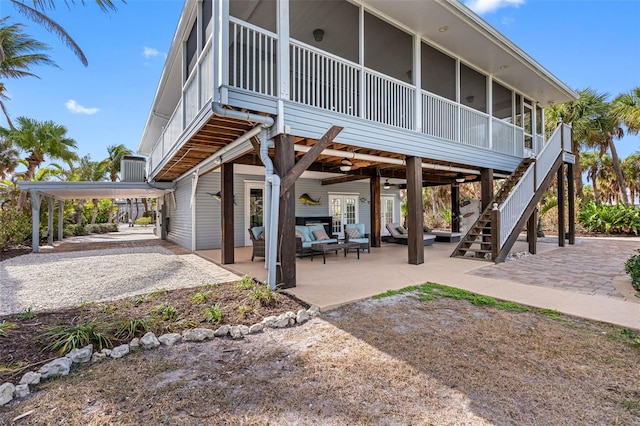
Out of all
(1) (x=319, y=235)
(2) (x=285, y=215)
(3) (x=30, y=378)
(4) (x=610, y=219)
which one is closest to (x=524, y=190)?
(1) (x=319, y=235)

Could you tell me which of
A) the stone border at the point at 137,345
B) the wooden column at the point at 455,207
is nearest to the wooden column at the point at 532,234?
the wooden column at the point at 455,207

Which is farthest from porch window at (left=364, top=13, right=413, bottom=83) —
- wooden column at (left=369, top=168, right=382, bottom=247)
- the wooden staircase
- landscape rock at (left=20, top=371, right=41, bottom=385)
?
landscape rock at (left=20, top=371, right=41, bottom=385)

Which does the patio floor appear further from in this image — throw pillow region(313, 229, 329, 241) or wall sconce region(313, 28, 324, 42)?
wall sconce region(313, 28, 324, 42)

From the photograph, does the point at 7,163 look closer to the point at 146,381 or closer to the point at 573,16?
the point at 146,381

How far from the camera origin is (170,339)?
3127 millimetres

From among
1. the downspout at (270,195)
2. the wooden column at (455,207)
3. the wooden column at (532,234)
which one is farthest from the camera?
the wooden column at (455,207)

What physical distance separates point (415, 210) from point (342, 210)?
21.6 ft

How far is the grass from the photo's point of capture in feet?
13.6

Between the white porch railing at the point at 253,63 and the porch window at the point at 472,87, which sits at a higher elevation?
the porch window at the point at 472,87

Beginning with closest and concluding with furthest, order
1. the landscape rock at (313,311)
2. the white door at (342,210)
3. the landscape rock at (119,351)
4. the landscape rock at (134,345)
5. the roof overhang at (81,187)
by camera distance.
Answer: the landscape rock at (119,351)
the landscape rock at (134,345)
the landscape rock at (313,311)
the roof overhang at (81,187)
the white door at (342,210)

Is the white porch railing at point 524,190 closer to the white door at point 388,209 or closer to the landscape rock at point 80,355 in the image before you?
the white door at point 388,209

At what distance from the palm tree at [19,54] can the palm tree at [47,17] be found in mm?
8285

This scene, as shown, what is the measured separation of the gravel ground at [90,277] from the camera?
467 centimetres

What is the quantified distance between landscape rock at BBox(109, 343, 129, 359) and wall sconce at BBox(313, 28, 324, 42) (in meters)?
7.10
